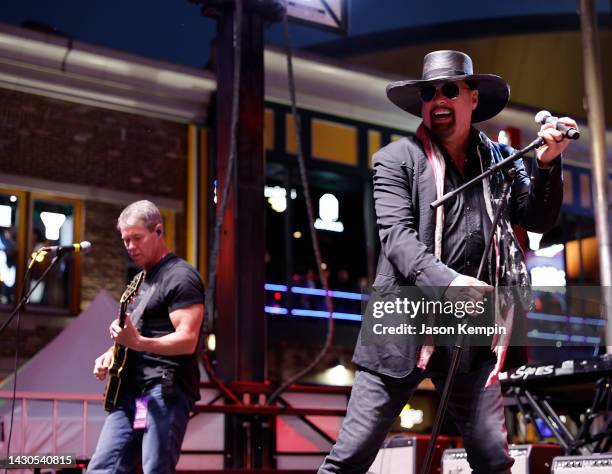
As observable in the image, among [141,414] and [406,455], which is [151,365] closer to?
[141,414]

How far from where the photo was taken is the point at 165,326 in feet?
14.9

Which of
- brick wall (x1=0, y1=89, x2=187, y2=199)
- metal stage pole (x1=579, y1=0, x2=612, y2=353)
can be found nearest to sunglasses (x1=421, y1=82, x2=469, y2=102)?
metal stage pole (x1=579, y1=0, x2=612, y2=353)

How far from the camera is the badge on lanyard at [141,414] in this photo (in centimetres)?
437

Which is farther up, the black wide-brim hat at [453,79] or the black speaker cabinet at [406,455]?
the black wide-brim hat at [453,79]

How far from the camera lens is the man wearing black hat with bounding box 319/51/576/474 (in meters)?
3.10

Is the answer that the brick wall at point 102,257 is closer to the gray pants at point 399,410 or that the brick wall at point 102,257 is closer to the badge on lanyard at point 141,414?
the badge on lanyard at point 141,414

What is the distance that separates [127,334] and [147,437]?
0.50 m

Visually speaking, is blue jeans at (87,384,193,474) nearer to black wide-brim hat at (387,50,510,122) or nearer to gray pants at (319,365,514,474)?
gray pants at (319,365,514,474)

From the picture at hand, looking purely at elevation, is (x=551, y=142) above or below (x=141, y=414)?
above

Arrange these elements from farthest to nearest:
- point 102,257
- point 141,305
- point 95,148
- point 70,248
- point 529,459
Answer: point 95,148
point 102,257
point 529,459
point 70,248
point 141,305

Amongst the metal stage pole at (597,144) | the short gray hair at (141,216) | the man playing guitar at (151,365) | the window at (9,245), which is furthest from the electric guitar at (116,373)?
the window at (9,245)

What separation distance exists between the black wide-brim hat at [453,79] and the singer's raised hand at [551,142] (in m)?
0.39

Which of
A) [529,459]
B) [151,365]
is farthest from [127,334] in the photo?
[529,459]

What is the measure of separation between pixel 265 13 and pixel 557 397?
4.19 meters
